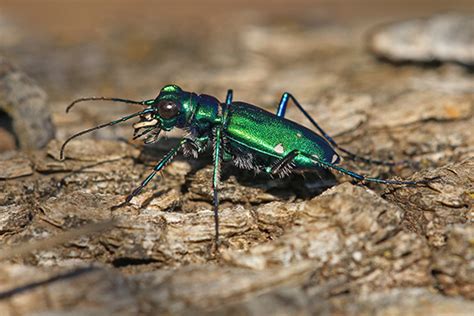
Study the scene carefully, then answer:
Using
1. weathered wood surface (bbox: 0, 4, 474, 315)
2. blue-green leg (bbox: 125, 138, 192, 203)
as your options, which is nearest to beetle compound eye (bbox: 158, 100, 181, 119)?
blue-green leg (bbox: 125, 138, 192, 203)

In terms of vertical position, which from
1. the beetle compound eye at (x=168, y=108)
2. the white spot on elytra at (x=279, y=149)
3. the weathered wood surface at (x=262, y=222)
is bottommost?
the weathered wood surface at (x=262, y=222)

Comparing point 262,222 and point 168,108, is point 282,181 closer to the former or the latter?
point 262,222

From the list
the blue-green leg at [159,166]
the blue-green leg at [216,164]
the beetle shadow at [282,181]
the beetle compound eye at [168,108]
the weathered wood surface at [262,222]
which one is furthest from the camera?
the beetle shadow at [282,181]

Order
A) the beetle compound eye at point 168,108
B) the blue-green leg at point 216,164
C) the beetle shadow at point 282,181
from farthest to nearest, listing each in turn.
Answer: the beetle shadow at point 282,181
the beetle compound eye at point 168,108
the blue-green leg at point 216,164

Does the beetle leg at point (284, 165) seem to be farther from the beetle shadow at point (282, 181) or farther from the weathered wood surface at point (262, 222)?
the weathered wood surface at point (262, 222)

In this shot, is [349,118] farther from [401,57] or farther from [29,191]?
[29,191]

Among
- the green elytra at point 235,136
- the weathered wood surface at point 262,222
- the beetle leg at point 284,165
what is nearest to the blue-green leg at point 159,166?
the green elytra at point 235,136

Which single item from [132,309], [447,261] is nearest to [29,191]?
[132,309]
